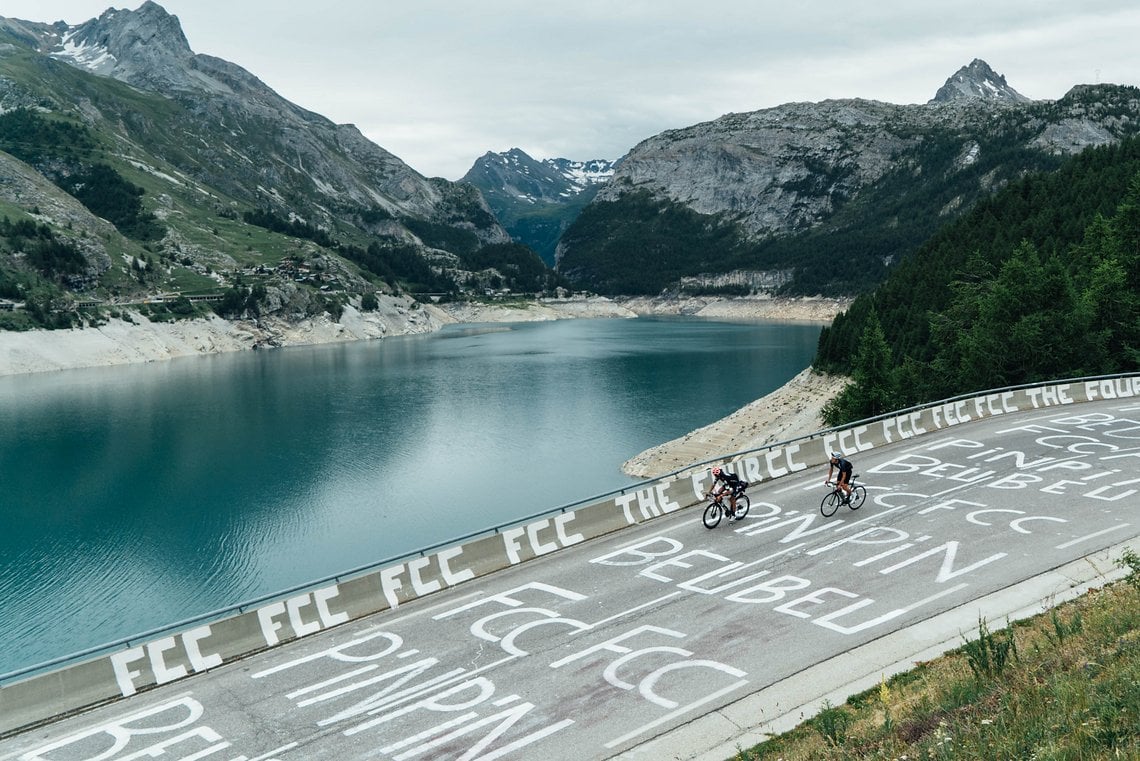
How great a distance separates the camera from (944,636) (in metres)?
17.3

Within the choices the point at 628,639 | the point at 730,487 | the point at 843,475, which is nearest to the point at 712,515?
the point at 730,487

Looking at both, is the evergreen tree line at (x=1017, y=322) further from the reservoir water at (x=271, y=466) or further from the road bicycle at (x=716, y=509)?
the road bicycle at (x=716, y=509)

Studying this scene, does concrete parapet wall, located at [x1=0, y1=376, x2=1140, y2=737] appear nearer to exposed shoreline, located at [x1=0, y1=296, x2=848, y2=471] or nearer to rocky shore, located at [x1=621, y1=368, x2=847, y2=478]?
exposed shoreline, located at [x1=0, y1=296, x2=848, y2=471]

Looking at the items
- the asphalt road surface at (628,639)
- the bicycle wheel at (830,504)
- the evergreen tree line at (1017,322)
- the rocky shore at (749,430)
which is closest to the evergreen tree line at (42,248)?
the rocky shore at (749,430)

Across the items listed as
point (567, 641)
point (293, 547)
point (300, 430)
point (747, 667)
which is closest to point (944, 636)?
point (747, 667)

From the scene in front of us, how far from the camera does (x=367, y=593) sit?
Result: 857 inches

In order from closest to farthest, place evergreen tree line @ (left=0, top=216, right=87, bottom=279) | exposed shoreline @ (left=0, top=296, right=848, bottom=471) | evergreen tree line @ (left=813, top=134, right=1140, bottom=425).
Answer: evergreen tree line @ (left=813, top=134, right=1140, bottom=425)
exposed shoreline @ (left=0, top=296, right=848, bottom=471)
evergreen tree line @ (left=0, top=216, right=87, bottom=279)

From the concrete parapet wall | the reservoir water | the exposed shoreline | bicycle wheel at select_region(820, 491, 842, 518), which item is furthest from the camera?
the exposed shoreline

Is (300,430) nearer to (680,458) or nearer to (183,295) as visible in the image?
(680,458)

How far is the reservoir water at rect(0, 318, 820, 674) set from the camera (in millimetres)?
42969

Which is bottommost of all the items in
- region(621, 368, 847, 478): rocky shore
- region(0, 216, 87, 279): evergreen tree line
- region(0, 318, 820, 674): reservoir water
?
region(621, 368, 847, 478): rocky shore

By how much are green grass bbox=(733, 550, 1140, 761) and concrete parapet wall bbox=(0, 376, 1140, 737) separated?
40.0 feet

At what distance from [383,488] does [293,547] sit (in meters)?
13.8

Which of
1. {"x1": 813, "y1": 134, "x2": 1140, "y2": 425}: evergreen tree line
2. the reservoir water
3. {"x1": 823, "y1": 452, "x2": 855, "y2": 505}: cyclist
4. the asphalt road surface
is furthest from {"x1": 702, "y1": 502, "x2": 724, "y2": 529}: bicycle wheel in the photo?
{"x1": 813, "y1": 134, "x2": 1140, "y2": 425}: evergreen tree line
